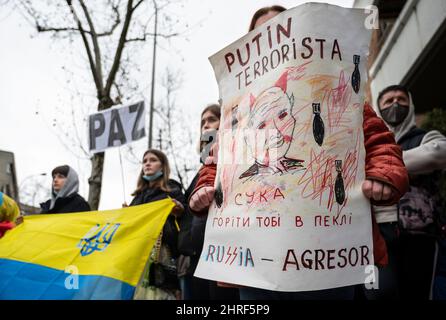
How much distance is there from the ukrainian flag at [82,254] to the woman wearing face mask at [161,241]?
174 millimetres

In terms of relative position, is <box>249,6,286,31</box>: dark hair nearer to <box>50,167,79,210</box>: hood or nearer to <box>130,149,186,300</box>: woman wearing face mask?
<box>130,149,186,300</box>: woman wearing face mask

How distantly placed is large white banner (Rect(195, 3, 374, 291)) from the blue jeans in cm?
16

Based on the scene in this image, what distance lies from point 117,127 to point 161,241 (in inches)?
109

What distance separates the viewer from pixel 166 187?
346cm

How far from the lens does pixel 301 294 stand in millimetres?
1421

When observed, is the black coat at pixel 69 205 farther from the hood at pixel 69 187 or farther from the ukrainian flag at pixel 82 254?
the ukrainian flag at pixel 82 254

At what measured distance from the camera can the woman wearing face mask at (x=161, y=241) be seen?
10.00 feet

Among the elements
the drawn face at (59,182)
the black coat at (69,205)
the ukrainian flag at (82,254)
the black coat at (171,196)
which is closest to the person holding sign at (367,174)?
the ukrainian flag at (82,254)

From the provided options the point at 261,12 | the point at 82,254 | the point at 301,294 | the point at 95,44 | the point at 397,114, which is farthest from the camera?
the point at 95,44

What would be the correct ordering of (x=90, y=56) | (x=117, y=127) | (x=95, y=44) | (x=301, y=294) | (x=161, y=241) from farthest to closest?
1. (x=95, y=44)
2. (x=90, y=56)
3. (x=117, y=127)
4. (x=161, y=241)
5. (x=301, y=294)

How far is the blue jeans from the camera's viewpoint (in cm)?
141

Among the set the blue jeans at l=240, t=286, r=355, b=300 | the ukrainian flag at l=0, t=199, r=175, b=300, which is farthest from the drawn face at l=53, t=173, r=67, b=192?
the blue jeans at l=240, t=286, r=355, b=300

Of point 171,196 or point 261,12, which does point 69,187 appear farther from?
point 261,12

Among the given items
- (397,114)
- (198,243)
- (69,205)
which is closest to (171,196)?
(198,243)
